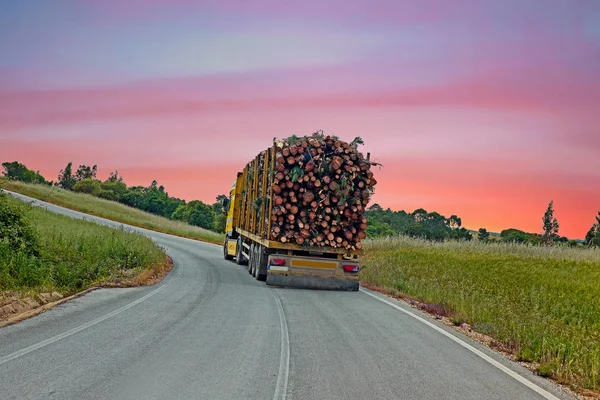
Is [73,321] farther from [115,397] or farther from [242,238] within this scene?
[242,238]

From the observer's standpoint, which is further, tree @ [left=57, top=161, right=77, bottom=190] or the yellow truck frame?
tree @ [left=57, top=161, right=77, bottom=190]

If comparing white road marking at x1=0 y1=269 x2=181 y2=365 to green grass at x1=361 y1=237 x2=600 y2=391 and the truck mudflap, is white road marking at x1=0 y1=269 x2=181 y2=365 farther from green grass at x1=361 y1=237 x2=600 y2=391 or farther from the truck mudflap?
green grass at x1=361 y1=237 x2=600 y2=391

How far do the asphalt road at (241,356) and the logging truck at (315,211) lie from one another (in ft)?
11.9

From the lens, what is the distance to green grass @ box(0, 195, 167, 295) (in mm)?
11961

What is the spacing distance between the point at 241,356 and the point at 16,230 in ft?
30.9

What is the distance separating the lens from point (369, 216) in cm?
6469

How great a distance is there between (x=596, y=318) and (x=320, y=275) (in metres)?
6.68

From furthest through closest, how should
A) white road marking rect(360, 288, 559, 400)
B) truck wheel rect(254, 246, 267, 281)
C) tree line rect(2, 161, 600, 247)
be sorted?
tree line rect(2, 161, 600, 247)
truck wheel rect(254, 246, 267, 281)
white road marking rect(360, 288, 559, 400)

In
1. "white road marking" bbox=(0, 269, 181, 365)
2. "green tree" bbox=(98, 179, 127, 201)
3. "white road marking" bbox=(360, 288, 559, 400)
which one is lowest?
"white road marking" bbox=(0, 269, 181, 365)

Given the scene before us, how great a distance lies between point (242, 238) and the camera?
22.8 metres

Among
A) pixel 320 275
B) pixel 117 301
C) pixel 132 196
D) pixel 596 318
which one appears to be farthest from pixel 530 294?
pixel 132 196

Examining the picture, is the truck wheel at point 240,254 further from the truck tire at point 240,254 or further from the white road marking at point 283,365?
the white road marking at point 283,365

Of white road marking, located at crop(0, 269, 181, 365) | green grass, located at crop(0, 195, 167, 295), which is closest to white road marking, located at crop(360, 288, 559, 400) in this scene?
white road marking, located at crop(0, 269, 181, 365)

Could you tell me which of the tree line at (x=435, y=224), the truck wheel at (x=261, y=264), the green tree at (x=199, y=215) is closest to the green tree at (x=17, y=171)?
the green tree at (x=199, y=215)
